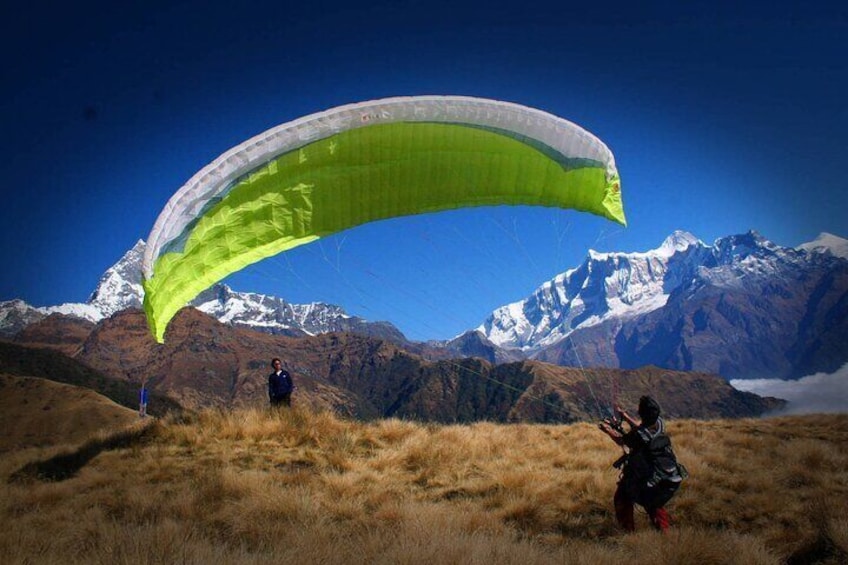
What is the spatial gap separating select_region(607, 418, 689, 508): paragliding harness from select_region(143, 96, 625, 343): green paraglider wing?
201 inches

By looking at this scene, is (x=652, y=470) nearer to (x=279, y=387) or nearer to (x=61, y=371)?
(x=279, y=387)

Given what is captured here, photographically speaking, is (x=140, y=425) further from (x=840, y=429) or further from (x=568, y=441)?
(x=840, y=429)

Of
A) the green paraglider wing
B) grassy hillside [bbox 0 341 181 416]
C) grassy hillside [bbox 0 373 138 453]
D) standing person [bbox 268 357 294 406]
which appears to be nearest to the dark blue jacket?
standing person [bbox 268 357 294 406]

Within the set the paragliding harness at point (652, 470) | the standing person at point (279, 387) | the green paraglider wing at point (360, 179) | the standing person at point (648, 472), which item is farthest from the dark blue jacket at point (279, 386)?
the paragliding harness at point (652, 470)

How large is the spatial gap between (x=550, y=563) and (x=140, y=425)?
9.75m

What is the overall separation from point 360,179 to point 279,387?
559 centimetres

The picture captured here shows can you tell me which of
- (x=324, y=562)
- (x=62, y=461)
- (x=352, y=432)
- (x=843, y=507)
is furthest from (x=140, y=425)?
(x=843, y=507)

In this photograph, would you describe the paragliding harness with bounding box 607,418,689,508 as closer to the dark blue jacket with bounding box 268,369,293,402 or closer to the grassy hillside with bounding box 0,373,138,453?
the dark blue jacket with bounding box 268,369,293,402

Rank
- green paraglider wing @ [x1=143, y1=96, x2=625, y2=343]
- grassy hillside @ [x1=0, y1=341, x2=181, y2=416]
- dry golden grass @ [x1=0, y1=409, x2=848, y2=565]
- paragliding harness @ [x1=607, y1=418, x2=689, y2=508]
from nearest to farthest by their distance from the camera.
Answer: dry golden grass @ [x1=0, y1=409, x2=848, y2=565] → paragliding harness @ [x1=607, y1=418, x2=689, y2=508] → green paraglider wing @ [x1=143, y1=96, x2=625, y2=343] → grassy hillside @ [x1=0, y1=341, x2=181, y2=416]

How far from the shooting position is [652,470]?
6051 mm

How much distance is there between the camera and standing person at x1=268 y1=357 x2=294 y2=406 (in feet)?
40.5

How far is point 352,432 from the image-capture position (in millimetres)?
11117

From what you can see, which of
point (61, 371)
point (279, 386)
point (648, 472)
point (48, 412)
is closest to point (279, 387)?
point (279, 386)

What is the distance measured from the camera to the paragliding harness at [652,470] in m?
5.99
